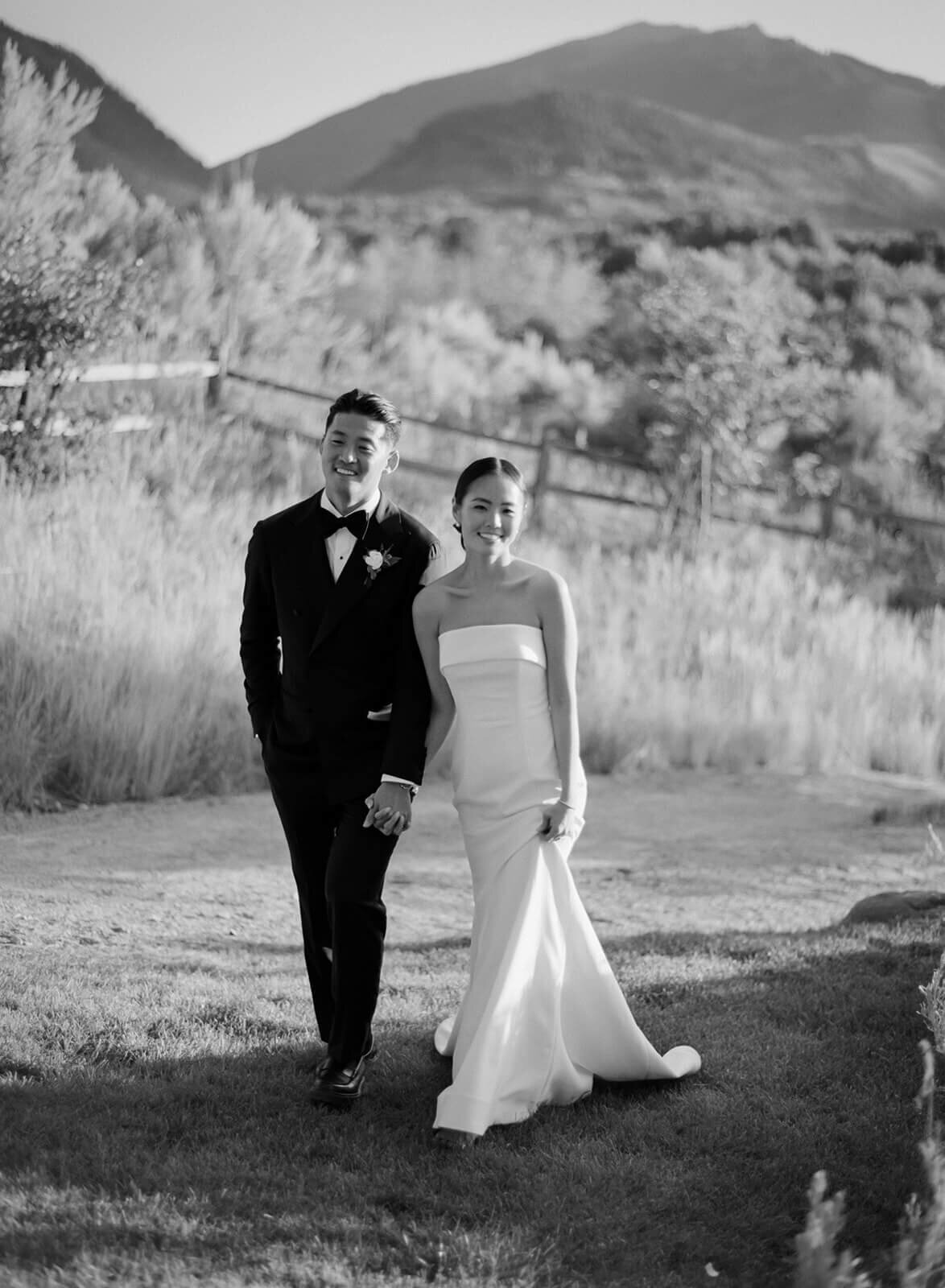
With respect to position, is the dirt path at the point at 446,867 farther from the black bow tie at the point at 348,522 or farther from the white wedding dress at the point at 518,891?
the black bow tie at the point at 348,522

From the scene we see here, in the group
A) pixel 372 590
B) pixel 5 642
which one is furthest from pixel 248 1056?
pixel 5 642

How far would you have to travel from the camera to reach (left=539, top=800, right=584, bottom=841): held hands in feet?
10.8

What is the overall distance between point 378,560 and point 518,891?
2.77ft

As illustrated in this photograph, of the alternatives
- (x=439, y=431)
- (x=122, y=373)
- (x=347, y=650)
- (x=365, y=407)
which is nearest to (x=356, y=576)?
(x=347, y=650)

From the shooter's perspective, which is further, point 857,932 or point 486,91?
point 486,91

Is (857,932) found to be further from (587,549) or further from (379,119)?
(379,119)

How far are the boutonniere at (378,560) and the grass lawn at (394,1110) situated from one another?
1.29 meters

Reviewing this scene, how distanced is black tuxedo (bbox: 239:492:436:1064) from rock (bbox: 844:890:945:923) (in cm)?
279

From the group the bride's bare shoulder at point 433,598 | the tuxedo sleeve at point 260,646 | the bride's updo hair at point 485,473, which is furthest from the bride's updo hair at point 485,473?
the tuxedo sleeve at point 260,646

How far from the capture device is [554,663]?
11.0ft

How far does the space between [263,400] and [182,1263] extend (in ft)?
43.8

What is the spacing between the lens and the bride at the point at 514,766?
331 centimetres

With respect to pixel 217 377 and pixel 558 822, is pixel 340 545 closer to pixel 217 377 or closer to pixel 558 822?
pixel 558 822

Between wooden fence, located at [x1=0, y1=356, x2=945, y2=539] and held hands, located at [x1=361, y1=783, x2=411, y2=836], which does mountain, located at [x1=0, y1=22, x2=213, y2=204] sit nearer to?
wooden fence, located at [x1=0, y1=356, x2=945, y2=539]
